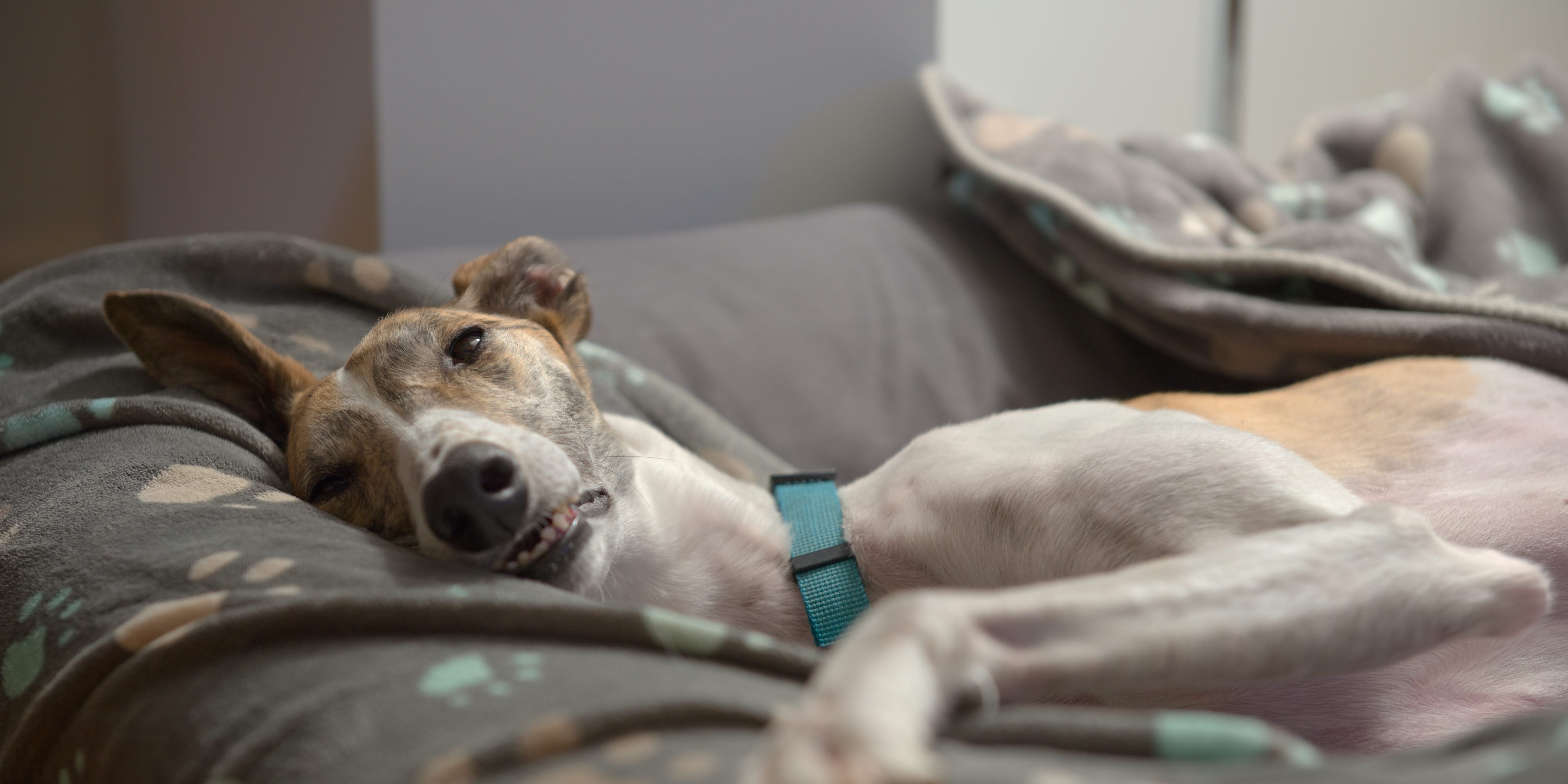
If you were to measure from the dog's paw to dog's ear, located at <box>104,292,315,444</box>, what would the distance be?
1.22 meters

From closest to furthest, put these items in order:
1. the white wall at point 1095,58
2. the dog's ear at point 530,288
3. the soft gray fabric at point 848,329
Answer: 1. the dog's ear at point 530,288
2. the soft gray fabric at point 848,329
3. the white wall at point 1095,58

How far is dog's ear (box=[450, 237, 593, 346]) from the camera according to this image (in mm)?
1772

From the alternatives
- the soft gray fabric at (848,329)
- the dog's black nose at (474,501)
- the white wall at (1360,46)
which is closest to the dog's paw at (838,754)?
the dog's black nose at (474,501)

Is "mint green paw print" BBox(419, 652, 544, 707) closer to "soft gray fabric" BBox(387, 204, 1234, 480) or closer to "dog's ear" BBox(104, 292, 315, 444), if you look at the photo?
"dog's ear" BBox(104, 292, 315, 444)

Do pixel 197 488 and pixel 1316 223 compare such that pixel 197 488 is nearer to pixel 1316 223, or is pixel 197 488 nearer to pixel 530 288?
pixel 530 288

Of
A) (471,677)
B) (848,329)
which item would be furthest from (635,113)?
(471,677)

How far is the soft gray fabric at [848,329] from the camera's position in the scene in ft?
7.47

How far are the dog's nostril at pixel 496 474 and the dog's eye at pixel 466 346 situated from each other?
1.17 ft

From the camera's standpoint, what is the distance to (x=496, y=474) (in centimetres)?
118

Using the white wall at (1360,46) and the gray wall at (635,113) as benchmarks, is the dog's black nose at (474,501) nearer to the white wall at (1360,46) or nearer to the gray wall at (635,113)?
the gray wall at (635,113)

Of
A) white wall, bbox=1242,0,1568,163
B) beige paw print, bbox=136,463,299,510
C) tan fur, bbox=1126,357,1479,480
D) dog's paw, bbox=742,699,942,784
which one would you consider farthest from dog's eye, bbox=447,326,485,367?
white wall, bbox=1242,0,1568,163

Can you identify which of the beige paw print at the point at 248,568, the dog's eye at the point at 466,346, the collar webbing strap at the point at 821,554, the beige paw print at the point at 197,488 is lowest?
the collar webbing strap at the point at 821,554

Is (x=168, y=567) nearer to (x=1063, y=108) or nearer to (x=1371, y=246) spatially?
(x=1371, y=246)

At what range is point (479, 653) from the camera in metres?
0.89
